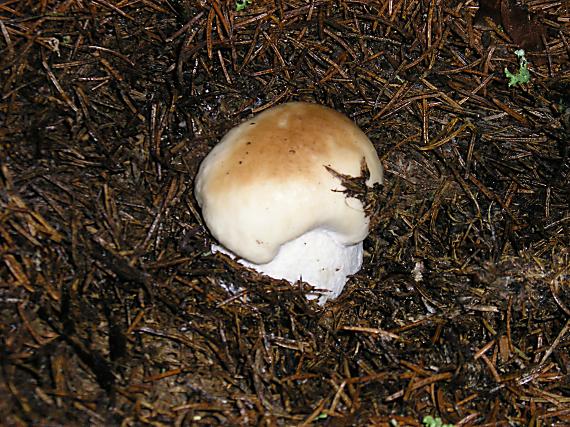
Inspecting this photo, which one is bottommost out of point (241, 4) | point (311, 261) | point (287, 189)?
point (311, 261)

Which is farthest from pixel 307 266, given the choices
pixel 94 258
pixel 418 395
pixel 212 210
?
pixel 94 258

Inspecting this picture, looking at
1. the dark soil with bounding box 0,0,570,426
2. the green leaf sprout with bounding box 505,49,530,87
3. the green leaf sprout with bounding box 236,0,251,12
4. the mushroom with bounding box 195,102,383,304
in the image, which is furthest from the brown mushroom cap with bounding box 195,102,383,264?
the green leaf sprout with bounding box 505,49,530,87

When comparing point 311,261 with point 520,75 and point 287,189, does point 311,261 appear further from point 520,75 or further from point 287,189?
point 520,75

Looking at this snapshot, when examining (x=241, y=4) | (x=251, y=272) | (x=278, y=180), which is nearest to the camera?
(x=278, y=180)

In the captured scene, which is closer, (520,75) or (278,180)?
(278,180)

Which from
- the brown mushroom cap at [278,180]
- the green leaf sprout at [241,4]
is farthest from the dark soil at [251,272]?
the brown mushroom cap at [278,180]

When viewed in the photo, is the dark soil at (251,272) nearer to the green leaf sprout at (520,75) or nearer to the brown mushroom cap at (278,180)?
the green leaf sprout at (520,75)

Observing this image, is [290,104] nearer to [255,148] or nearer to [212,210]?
[255,148]

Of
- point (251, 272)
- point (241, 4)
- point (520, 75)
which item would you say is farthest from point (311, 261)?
point (520, 75)
